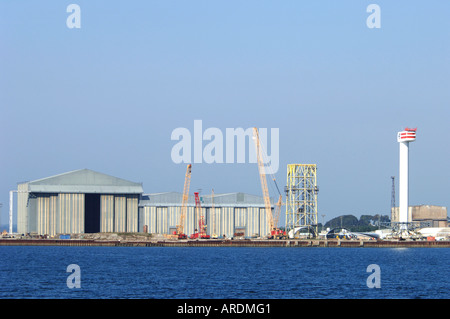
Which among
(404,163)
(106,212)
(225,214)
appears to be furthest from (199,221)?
(404,163)

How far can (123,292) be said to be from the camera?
2445 inches

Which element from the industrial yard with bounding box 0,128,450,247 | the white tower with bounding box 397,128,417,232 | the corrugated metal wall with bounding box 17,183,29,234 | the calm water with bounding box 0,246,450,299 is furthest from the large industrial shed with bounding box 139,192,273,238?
the calm water with bounding box 0,246,450,299

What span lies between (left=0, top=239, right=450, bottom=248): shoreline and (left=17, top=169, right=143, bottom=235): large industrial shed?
542cm

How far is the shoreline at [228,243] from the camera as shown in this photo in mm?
160125

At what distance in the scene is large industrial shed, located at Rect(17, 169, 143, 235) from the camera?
540ft

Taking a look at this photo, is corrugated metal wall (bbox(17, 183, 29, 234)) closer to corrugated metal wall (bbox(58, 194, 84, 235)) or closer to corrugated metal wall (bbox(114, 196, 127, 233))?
corrugated metal wall (bbox(58, 194, 84, 235))

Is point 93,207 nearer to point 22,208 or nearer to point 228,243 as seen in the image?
point 22,208

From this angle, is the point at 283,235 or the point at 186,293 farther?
the point at 283,235

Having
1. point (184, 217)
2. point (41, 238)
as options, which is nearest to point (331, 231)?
point (184, 217)

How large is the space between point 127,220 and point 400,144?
68.1m

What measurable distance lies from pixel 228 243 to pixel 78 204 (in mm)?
34739

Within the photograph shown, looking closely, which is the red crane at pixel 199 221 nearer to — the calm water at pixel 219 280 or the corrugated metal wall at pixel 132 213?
the corrugated metal wall at pixel 132 213

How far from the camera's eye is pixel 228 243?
165 m

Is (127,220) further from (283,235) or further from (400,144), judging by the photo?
(400,144)
